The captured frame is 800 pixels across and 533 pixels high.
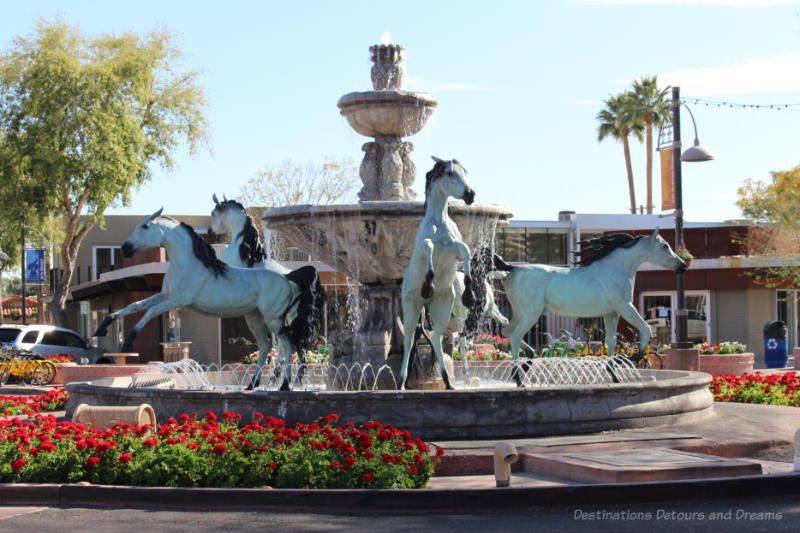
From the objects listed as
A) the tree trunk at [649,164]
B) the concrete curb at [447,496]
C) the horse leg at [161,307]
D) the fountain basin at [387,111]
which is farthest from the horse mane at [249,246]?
the tree trunk at [649,164]

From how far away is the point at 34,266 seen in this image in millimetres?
43031

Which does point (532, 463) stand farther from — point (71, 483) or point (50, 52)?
point (50, 52)

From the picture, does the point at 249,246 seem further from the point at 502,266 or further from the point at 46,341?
the point at 46,341

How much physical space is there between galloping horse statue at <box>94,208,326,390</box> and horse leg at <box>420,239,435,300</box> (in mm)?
1596

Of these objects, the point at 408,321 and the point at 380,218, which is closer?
the point at 408,321

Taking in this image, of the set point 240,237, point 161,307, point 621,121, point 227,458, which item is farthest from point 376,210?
point 621,121

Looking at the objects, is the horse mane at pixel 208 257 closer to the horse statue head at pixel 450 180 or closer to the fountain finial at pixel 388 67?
the horse statue head at pixel 450 180

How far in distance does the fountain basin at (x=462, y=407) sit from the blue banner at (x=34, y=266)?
33.5 m

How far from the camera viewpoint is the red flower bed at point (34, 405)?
606 inches

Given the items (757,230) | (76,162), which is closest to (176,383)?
(76,162)

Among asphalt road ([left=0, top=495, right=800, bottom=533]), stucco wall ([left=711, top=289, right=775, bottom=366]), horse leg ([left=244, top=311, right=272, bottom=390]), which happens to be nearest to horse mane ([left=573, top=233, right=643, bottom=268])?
horse leg ([left=244, top=311, right=272, bottom=390])

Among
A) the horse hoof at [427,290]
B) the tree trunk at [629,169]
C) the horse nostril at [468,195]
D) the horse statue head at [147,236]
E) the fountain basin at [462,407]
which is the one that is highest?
the tree trunk at [629,169]

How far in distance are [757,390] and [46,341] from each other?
848 inches

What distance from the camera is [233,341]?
1478 inches
